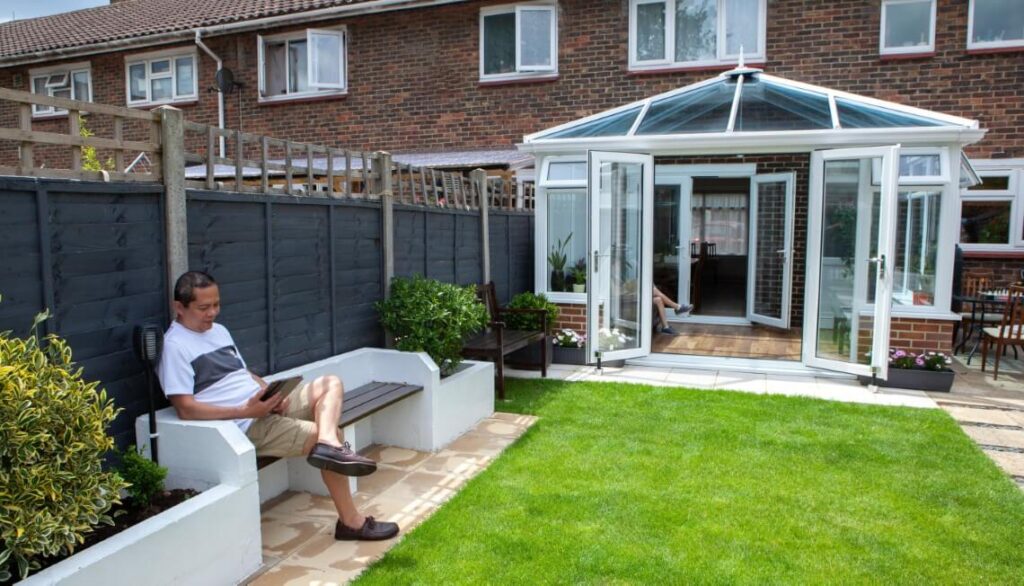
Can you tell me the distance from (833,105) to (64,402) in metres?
7.33

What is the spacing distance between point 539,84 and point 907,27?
5.15 metres

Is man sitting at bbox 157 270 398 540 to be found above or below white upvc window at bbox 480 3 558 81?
below

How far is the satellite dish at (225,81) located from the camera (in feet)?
40.7

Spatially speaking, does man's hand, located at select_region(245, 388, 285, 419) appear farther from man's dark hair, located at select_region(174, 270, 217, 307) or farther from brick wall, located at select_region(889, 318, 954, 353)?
brick wall, located at select_region(889, 318, 954, 353)

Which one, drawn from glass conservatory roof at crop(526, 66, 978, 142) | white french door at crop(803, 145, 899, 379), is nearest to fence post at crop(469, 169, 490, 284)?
glass conservatory roof at crop(526, 66, 978, 142)

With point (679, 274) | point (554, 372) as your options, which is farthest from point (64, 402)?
point (679, 274)

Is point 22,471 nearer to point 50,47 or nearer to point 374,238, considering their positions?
point 374,238

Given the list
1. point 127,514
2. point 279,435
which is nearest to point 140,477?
point 127,514

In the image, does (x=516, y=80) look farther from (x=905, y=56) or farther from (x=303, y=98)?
(x=905, y=56)

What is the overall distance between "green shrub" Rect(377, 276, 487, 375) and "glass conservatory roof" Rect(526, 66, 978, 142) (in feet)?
10.8

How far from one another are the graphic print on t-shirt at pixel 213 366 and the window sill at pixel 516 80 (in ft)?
27.7

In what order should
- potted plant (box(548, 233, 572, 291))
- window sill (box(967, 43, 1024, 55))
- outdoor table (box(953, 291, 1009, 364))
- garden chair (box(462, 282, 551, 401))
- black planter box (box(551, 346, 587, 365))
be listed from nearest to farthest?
garden chair (box(462, 282, 551, 401)) → black planter box (box(551, 346, 587, 365)) → outdoor table (box(953, 291, 1009, 364)) → potted plant (box(548, 233, 572, 291)) → window sill (box(967, 43, 1024, 55))

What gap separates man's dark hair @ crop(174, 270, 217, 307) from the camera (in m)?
3.32

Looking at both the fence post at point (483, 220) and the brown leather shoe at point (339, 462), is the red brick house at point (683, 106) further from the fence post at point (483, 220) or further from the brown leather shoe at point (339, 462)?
the brown leather shoe at point (339, 462)
